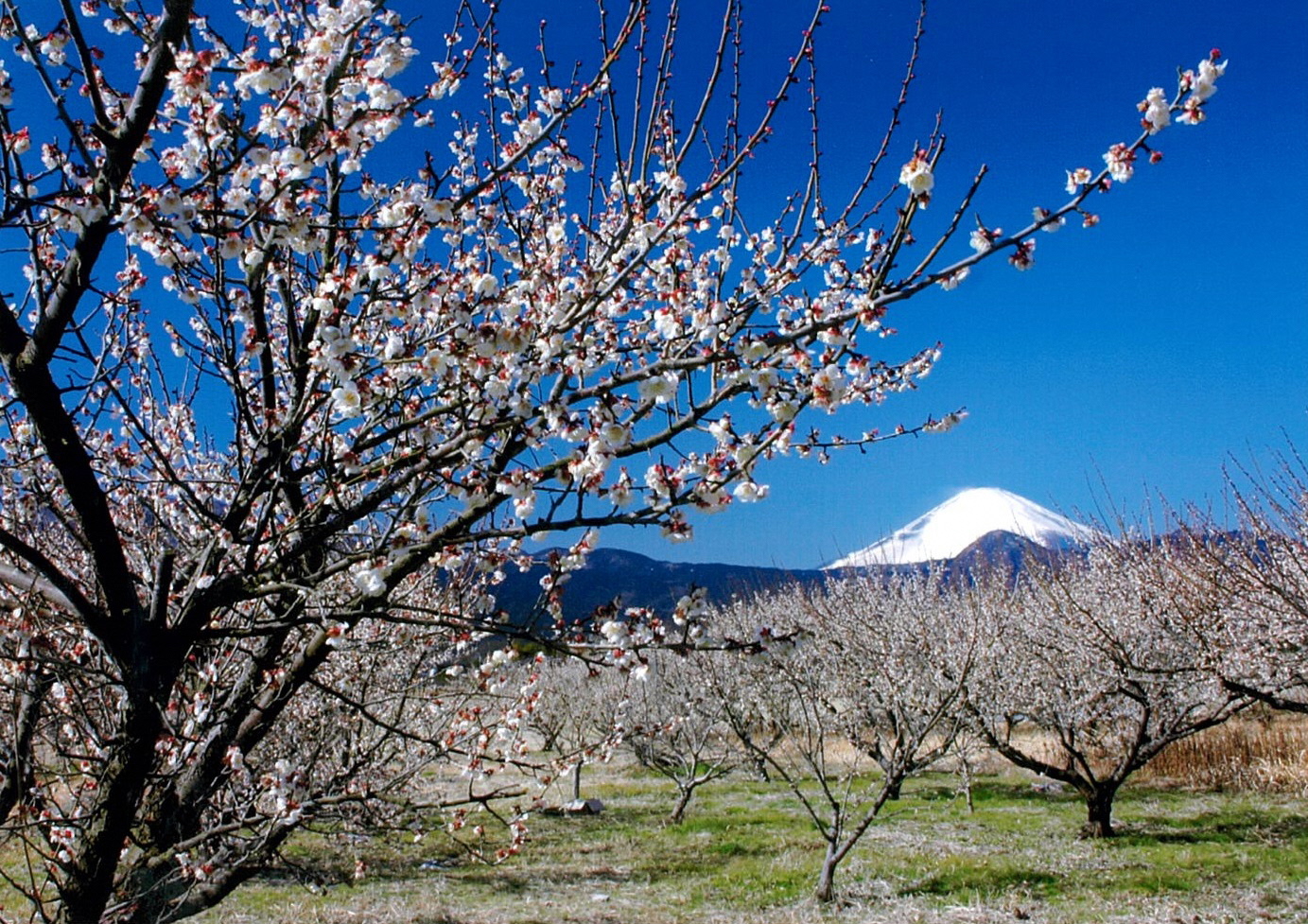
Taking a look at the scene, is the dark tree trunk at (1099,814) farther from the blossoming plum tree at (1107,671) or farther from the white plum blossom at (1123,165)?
the white plum blossom at (1123,165)

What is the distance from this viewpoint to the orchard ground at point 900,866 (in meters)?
9.64

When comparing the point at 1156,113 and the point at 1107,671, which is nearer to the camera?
the point at 1156,113

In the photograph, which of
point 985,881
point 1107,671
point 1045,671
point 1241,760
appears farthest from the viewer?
point 1241,760

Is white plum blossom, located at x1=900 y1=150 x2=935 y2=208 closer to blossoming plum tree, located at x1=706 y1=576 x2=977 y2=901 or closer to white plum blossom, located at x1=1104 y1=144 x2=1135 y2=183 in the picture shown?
white plum blossom, located at x1=1104 y1=144 x2=1135 y2=183

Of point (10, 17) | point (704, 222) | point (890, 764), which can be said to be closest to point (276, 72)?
point (10, 17)

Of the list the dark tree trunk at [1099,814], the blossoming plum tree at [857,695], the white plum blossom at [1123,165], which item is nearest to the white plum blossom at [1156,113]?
the white plum blossom at [1123,165]

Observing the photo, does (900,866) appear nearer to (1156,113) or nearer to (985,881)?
(985,881)

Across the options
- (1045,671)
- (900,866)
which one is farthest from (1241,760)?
(900,866)

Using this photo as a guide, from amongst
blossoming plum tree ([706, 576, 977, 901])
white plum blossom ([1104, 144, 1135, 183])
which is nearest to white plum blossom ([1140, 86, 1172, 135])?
white plum blossom ([1104, 144, 1135, 183])

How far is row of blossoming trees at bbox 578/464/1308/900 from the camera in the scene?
31.9 ft

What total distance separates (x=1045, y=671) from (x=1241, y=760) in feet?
21.2

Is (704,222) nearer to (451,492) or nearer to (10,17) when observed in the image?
(451,492)

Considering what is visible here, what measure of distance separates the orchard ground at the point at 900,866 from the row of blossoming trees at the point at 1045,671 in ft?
2.54

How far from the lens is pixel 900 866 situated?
11742mm
